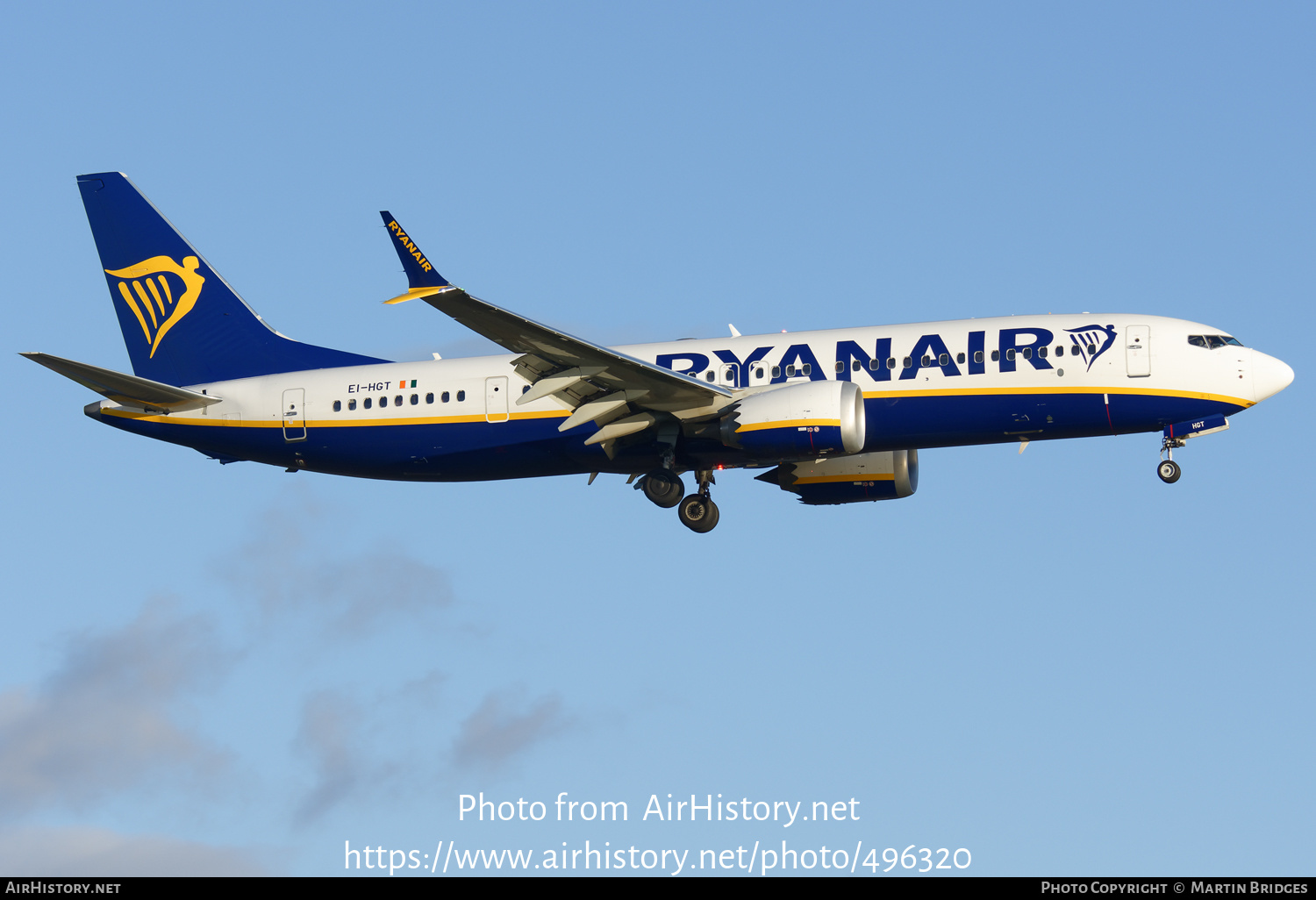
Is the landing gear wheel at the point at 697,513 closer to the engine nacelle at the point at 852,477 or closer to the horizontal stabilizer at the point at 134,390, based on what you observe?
the engine nacelle at the point at 852,477

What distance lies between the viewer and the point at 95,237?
48812 mm

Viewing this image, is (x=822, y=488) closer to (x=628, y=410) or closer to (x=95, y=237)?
(x=628, y=410)

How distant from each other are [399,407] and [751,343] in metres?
9.60

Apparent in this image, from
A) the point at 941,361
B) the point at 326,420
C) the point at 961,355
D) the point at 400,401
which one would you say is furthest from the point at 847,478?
the point at 326,420

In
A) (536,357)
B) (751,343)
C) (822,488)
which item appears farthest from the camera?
(822,488)

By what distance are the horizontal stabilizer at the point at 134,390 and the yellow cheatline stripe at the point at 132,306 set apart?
7.61 ft

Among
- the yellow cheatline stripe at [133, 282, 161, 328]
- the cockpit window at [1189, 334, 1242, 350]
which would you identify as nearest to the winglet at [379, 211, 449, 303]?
the yellow cheatline stripe at [133, 282, 161, 328]

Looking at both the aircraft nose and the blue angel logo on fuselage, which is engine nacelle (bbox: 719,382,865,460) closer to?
the blue angel logo on fuselage

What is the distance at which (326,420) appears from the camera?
147 feet

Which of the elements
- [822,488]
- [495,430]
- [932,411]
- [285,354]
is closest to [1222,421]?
[932,411]

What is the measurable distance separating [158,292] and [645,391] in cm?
1664

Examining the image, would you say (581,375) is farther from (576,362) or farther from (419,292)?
(419,292)

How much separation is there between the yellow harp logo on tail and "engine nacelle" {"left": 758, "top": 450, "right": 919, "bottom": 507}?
17.7 meters

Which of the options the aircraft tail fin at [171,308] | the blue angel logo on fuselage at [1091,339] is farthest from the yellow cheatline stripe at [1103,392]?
the aircraft tail fin at [171,308]
